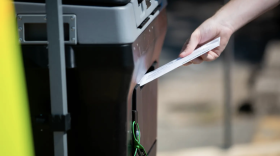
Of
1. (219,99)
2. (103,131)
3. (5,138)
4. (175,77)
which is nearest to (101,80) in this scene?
(103,131)

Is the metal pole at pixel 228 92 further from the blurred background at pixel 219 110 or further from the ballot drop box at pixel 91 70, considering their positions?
the ballot drop box at pixel 91 70

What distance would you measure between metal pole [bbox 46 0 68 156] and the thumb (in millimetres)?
622

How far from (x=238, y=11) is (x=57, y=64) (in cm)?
100

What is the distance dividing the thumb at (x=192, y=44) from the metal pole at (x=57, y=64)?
622 millimetres

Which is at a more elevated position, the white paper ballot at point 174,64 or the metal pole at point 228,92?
the white paper ballot at point 174,64

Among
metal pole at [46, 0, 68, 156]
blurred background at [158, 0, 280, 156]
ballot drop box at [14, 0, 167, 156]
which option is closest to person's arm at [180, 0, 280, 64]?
ballot drop box at [14, 0, 167, 156]

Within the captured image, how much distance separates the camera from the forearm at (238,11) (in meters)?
1.84

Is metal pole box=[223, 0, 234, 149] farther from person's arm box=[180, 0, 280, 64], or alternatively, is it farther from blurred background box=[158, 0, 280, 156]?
person's arm box=[180, 0, 280, 64]

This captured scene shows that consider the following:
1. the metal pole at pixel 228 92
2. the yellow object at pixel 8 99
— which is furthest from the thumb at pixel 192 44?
the metal pole at pixel 228 92

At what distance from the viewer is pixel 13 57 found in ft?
3.56

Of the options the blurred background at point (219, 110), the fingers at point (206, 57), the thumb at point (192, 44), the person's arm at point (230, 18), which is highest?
the person's arm at point (230, 18)

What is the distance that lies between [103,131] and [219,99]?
4949mm

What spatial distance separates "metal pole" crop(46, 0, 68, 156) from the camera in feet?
4.17

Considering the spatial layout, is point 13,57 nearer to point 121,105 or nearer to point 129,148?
point 121,105
